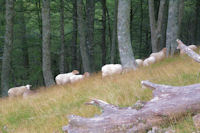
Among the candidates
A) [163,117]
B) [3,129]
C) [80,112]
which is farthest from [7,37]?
[163,117]

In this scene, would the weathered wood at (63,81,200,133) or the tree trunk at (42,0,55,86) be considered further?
the tree trunk at (42,0,55,86)

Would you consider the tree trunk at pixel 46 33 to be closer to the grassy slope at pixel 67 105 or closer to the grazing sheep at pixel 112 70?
the grazing sheep at pixel 112 70

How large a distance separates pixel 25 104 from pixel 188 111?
5.09 meters

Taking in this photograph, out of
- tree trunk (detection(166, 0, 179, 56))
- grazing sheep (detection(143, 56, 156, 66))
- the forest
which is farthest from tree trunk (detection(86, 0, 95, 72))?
tree trunk (detection(166, 0, 179, 56))

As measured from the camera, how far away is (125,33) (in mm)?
8047

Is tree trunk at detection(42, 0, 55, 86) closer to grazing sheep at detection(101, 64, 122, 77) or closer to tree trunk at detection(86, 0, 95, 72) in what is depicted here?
grazing sheep at detection(101, 64, 122, 77)

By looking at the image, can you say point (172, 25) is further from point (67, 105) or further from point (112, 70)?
point (67, 105)

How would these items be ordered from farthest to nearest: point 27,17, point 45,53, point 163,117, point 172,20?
point 27,17 < point 172,20 < point 45,53 < point 163,117

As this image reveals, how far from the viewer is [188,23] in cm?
2839

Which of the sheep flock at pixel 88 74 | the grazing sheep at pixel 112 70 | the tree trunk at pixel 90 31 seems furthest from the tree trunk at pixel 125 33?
the tree trunk at pixel 90 31

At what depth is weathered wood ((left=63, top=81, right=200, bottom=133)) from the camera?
299 cm

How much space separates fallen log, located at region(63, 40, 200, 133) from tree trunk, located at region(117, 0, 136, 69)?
16.2 ft

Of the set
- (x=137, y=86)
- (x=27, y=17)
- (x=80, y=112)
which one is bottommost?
(x=80, y=112)

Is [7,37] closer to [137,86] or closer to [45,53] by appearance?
[45,53]
